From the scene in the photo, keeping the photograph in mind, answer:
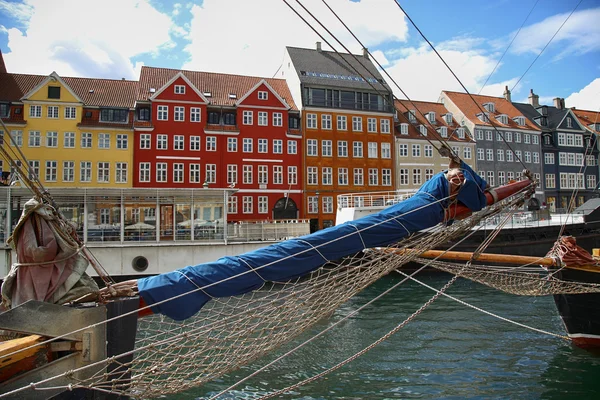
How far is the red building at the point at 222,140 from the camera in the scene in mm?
33375

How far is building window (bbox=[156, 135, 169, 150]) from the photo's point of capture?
3338 cm

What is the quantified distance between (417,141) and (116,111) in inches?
937

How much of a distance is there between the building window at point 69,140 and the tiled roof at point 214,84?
5149 mm

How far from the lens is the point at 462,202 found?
20.5ft

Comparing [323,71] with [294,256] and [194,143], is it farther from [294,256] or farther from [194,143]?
[294,256]

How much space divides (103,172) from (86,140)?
7.94 ft

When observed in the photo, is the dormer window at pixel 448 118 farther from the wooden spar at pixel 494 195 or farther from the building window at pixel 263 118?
the wooden spar at pixel 494 195

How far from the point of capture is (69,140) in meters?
32.0

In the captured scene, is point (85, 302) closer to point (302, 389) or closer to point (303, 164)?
point (302, 389)

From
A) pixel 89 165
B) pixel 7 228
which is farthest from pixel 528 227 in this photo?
pixel 89 165

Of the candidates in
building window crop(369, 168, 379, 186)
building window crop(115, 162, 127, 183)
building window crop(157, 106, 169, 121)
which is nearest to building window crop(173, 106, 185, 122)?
building window crop(157, 106, 169, 121)

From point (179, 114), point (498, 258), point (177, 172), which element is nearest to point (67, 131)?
point (179, 114)

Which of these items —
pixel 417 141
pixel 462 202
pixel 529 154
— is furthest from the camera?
pixel 529 154

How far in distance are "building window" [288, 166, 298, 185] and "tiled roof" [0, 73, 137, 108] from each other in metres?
12.2
